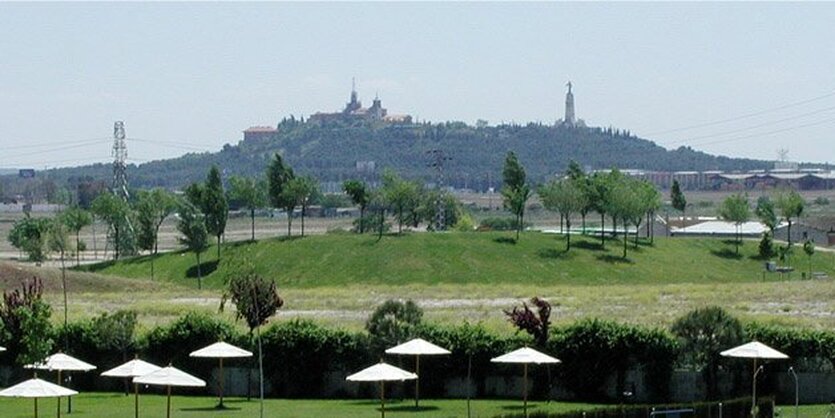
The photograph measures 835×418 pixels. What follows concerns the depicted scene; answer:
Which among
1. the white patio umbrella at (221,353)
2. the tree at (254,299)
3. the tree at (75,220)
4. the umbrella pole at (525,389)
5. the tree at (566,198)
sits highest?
the tree at (566,198)

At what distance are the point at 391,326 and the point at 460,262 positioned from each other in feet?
206

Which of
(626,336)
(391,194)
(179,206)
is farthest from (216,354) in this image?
(391,194)

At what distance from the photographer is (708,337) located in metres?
47.9

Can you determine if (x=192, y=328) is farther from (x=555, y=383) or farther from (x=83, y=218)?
(x=83, y=218)

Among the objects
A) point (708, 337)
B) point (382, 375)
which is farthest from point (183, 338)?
point (708, 337)

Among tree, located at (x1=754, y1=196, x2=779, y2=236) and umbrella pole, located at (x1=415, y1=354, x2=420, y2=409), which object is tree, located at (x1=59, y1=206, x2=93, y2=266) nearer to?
tree, located at (x1=754, y1=196, x2=779, y2=236)

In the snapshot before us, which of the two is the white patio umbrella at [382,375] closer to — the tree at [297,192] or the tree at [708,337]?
the tree at [708,337]

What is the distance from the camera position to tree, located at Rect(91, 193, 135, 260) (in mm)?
134125

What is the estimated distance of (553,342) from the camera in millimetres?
49469

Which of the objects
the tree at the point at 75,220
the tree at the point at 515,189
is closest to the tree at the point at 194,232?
the tree at the point at 75,220

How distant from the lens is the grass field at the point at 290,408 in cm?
4481

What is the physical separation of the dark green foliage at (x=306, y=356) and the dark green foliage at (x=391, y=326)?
731 millimetres

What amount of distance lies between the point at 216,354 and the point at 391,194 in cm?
8867

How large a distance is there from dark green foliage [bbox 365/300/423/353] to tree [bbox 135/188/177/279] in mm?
71509
